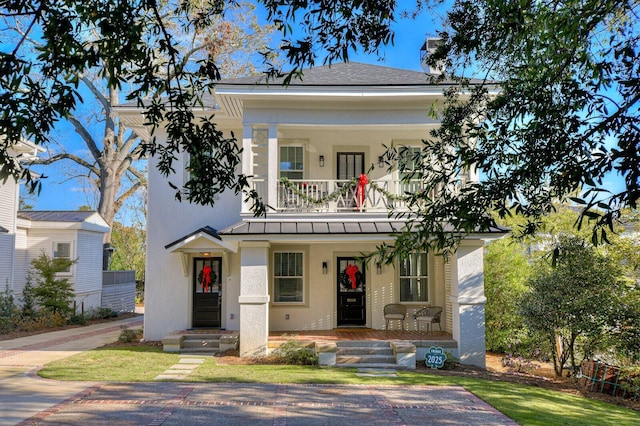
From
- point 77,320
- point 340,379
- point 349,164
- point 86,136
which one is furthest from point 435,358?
point 86,136

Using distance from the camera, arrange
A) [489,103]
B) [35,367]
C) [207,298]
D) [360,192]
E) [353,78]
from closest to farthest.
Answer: [489,103]
[35,367]
[360,192]
[353,78]
[207,298]

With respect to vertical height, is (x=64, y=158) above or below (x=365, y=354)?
above

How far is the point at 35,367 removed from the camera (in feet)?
39.3

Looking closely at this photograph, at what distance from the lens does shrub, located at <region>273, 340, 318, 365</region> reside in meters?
13.0

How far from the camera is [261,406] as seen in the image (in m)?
8.87

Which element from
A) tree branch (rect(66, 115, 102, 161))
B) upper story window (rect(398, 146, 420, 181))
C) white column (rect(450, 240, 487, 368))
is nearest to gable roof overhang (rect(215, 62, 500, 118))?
white column (rect(450, 240, 487, 368))

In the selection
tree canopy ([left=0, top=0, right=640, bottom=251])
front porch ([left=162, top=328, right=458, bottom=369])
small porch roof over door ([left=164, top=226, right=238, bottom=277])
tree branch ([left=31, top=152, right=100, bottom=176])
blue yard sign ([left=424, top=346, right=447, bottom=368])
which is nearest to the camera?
tree canopy ([left=0, top=0, right=640, bottom=251])

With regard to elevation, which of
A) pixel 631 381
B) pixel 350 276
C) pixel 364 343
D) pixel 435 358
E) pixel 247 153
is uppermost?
pixel 247 153

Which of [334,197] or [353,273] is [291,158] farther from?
[353,273]

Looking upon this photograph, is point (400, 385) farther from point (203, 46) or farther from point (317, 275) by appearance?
point (203, 46)

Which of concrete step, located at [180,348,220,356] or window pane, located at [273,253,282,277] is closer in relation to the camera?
concrete step, located at [180,348,220,356]

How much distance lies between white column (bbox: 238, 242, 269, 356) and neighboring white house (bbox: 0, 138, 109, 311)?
432 inches

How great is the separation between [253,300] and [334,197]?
3492 mm

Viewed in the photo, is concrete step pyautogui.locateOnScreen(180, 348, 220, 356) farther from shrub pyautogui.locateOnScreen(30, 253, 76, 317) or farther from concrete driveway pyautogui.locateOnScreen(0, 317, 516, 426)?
shrub pyautogui.locateOnScreen(30, 253, 76, 317)
